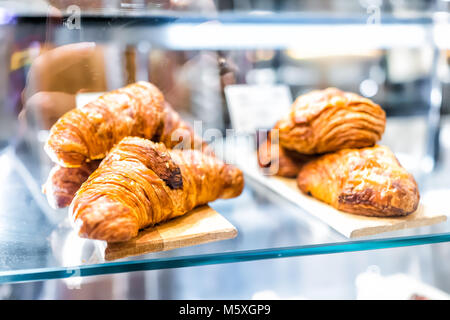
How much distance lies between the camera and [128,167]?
2.40ft

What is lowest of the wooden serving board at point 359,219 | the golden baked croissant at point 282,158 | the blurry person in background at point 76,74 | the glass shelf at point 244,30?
the wooden serving board at point 359,219

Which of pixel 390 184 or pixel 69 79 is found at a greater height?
pixel 69 79

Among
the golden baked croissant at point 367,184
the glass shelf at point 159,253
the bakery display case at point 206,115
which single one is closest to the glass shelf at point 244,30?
the bakery display case at point 206,115

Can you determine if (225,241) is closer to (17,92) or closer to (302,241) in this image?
(302,241)

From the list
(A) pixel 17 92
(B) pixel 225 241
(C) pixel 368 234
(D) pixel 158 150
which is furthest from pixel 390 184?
(A) pixel 17 92

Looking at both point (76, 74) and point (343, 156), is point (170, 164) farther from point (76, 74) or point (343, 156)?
point (343, 156)

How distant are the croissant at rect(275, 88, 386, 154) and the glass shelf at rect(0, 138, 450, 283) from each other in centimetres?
18

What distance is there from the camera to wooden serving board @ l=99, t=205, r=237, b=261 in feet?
2.29

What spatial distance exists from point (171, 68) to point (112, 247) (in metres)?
0.49

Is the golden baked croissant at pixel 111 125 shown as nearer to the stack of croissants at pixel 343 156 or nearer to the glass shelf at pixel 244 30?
the glass shelf at pixel 244 30

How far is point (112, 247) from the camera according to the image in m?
0.69

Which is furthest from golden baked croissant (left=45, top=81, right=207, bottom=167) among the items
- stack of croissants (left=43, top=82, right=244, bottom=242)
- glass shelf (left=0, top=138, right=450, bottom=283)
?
glass shelf (left=0, top=138, right=450, bottom=283)

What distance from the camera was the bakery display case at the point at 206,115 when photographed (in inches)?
29.6

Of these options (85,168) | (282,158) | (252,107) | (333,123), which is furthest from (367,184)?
(85,168)
